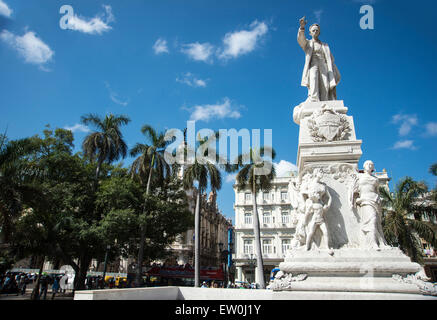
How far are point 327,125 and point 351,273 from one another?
3.27 meters

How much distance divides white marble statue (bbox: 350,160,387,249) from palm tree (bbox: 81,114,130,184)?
70.3 feet

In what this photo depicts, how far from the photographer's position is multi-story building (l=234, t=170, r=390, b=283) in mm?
41969

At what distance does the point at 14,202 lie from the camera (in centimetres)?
1078

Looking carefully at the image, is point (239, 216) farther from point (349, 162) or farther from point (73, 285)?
point (349, 162)

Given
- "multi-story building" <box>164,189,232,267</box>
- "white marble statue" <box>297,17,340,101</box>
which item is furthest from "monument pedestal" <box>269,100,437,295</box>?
"multi-story building" <box>164,189,232,267</box>

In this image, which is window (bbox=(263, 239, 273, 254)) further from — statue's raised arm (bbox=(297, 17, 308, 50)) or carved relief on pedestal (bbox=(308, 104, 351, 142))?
carved relief on pedestal (bbox=(308, 104, 351, 142))

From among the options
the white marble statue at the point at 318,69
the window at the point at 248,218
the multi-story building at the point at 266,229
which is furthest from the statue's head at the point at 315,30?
the window at the point at 248,218

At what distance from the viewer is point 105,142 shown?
79.2 feet

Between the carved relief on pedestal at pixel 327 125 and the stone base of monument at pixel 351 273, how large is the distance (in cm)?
257

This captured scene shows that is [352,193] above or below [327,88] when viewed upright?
below

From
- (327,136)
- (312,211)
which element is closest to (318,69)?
(327,136)

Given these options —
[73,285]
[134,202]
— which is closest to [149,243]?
[134,202]

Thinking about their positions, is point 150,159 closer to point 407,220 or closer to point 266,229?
point 407,220
